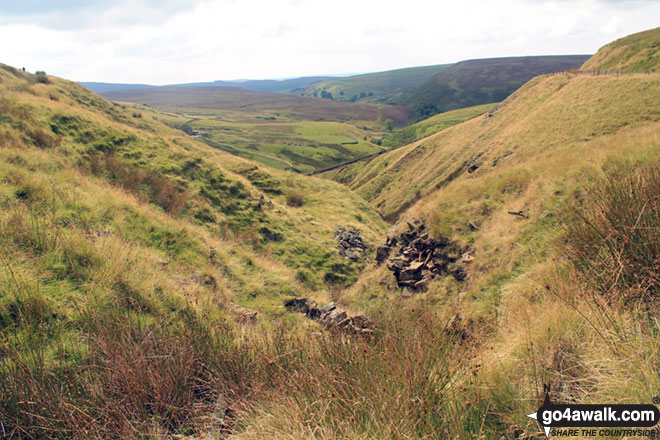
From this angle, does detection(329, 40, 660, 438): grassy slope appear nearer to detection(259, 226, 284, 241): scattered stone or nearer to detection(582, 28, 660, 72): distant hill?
detection(259, 226, 284, 241): scattered stone

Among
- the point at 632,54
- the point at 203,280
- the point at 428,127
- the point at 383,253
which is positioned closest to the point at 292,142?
the point at 428,127

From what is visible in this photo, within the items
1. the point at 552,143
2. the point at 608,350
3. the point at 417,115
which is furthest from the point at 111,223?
the point at 417,115

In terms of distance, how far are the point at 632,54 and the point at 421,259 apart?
→ 7471 centimetres

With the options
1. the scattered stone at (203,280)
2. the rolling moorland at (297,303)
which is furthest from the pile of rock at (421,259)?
the scattered stone at (203,280)

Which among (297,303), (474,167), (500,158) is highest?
(500,158)

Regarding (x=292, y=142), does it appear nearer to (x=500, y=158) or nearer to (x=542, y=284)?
(x=500, y=158)

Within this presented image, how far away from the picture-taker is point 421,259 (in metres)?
12.2

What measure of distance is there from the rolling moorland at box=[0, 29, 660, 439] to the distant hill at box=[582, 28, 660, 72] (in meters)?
56.3

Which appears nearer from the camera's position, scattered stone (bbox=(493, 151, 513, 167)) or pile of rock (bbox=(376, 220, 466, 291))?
pile of rock (bbox=(376, 220, 466, 291))

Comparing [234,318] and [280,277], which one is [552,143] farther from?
[234,318]

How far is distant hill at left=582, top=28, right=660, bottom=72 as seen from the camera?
49.5 meters

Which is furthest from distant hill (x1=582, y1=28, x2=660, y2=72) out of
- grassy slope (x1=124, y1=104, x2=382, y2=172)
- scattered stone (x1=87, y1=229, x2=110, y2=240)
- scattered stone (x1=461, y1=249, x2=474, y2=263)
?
grassy slope (x1=124, y1=104, x2=382, y2=172)

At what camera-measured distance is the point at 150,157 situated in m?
17.5

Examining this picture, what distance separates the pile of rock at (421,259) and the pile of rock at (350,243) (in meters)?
4.62
